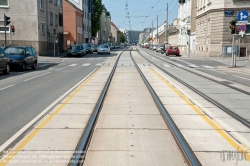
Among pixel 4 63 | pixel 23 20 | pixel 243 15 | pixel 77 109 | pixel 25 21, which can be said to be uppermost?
pixel 23 20

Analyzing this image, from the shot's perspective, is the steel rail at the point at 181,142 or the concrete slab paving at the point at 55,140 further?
the concrete slab paving at the point at 55,140

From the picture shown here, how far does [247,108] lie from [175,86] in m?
4.31

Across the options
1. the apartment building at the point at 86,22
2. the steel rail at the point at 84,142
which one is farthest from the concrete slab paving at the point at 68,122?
the apartment building at the point at 86,22

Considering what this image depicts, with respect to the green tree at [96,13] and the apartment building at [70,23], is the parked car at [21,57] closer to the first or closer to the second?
the apartment building at [70,23]

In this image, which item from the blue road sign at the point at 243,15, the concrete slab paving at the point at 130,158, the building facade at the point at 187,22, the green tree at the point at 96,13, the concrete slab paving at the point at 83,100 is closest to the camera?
the concrete slab paving at the point at 130,158

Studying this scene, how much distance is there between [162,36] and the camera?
112625 mm

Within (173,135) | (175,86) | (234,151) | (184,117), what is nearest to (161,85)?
(175,86)

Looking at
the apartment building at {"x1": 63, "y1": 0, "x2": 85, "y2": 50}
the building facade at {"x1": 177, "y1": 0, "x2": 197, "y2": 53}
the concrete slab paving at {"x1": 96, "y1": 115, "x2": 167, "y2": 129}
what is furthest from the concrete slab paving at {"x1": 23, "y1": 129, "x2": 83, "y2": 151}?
the apartment building at {"x1": 63, "y1": 0, "x2": 85, "y2": 50}

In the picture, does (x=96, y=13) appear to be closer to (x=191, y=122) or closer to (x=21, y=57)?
(x=21, y=57)

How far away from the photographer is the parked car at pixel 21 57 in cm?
1986

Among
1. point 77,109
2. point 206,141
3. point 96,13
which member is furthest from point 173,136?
point 96,13

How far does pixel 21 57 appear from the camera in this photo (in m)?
20.2

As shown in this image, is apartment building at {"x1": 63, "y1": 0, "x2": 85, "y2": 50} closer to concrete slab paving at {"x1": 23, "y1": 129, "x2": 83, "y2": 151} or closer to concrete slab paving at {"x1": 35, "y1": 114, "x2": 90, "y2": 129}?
concrete slab paving at {"x1": 35, "y1": 114, "x2": 90, "y2": 129}

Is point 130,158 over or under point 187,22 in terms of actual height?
under
